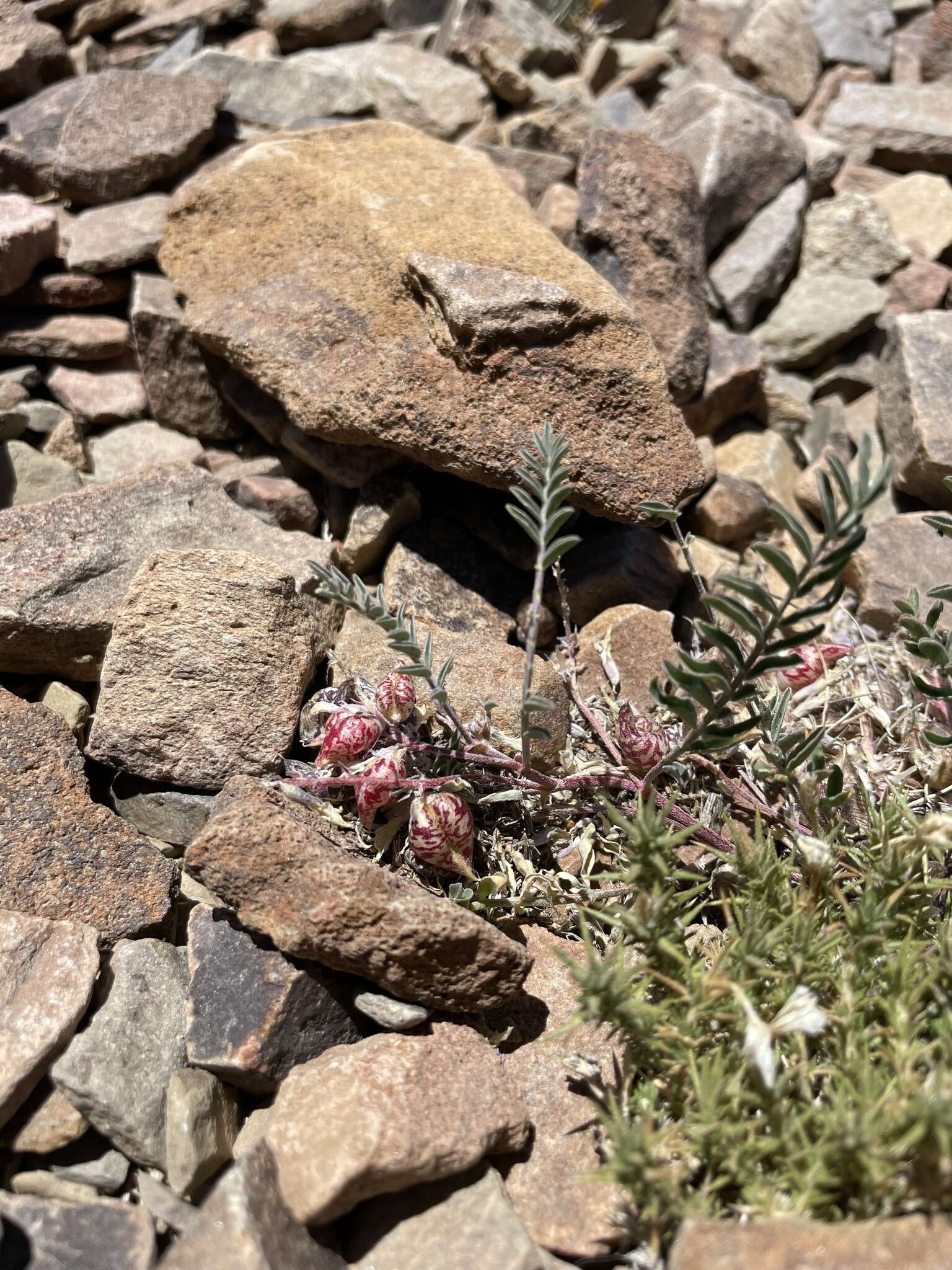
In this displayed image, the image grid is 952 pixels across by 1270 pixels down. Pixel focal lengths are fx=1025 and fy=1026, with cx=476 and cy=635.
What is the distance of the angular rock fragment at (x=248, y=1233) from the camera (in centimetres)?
170

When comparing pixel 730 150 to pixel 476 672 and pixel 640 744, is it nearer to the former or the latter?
pixel 476 672

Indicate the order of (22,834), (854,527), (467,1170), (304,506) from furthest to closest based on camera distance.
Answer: (304,506)
(22,834)
(467,1170)
(854,527)

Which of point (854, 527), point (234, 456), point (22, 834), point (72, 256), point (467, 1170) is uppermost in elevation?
point (854, 527)

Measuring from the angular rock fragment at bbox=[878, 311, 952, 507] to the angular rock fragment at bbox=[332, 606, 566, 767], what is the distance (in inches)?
60.1

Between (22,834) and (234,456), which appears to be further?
(234,456)

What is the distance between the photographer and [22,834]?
2.34m

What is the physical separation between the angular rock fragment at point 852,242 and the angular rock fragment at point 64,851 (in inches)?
133

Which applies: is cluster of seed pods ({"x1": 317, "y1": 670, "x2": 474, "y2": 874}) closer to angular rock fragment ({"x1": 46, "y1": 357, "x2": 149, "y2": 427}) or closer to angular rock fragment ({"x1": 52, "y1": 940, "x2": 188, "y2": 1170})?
angular rock fragment ({"x1": 52, "y1": 940, "x2": 188, "y2": 1170})

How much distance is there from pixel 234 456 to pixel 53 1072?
80.5 inches

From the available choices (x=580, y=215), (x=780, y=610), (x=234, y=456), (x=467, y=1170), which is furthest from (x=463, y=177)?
(x=467, y=1170)

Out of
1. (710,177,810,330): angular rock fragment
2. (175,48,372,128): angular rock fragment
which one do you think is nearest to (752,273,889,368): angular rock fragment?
(710,177,810,330): angular rock fragment

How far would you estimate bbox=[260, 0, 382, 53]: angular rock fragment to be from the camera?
4.83 m

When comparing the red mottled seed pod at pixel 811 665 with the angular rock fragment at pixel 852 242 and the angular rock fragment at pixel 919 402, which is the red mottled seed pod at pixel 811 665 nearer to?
the angular rock fragment at pixel 919 402

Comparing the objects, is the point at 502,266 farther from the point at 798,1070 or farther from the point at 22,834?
the point at 798,1070
